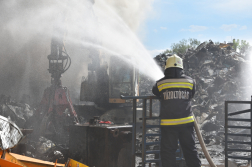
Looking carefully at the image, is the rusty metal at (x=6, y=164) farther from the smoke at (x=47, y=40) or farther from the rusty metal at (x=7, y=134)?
the smoke at (x=47, y=40)

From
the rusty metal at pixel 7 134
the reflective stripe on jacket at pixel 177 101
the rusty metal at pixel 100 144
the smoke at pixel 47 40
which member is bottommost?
the rusty metal at pixel 100 144

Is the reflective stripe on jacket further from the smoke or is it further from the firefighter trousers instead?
the smoke

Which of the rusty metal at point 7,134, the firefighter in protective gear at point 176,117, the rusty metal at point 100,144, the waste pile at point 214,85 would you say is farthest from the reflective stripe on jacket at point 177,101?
the waste pile at point 214,85

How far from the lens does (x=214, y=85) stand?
12.7 metres

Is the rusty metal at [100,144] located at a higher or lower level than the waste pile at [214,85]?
lower

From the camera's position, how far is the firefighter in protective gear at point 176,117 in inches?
119

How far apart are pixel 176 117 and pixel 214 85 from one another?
1044cm

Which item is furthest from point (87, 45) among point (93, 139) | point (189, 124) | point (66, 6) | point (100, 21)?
point (189, 124)

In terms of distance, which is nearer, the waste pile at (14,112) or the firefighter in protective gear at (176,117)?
the firefighter in protective gear at (176,117)

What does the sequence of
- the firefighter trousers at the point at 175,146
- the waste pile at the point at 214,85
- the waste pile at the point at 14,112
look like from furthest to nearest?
1. the waste pile at the point at 214,85
2. the waste pile at the point at 14,112
3. the firefighter trousers at the point at 175,146

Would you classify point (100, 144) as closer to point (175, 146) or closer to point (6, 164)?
point (175, 146)

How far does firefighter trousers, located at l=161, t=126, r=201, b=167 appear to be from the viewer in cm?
302

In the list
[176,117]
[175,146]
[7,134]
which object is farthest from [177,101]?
[7,134]

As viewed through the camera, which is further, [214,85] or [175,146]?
[214,85]
